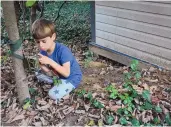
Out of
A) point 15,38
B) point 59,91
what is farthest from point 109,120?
point 15,38

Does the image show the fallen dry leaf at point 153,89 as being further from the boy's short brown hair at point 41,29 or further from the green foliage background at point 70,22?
the green foliage background at point 70,22

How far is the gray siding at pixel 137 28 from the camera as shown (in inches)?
180

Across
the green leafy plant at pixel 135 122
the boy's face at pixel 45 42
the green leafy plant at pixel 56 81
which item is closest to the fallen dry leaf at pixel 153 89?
the green leafy plant at pixel 135 122

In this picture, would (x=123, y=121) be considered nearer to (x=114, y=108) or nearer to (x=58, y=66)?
(x=114, y=108)

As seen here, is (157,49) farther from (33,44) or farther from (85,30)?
(85,30)

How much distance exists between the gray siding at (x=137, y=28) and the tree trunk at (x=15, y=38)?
2.40 m

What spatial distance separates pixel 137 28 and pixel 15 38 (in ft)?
8.62

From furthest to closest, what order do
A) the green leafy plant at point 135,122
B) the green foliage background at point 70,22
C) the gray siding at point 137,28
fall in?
1. the green foliage background at point 70,22
2. the gray siding at point 137,28
3. the green leafy plant at point 135,122

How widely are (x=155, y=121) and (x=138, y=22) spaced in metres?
2.45

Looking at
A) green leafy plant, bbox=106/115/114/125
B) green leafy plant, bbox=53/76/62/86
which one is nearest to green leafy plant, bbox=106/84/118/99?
green leafy plant, bbox=106/115/114/125

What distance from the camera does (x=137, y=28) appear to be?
16.6 ft

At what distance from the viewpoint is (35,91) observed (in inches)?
141

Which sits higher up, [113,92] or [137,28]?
[137,28]

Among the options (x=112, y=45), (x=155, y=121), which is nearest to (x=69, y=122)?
(x=155, y=121)
